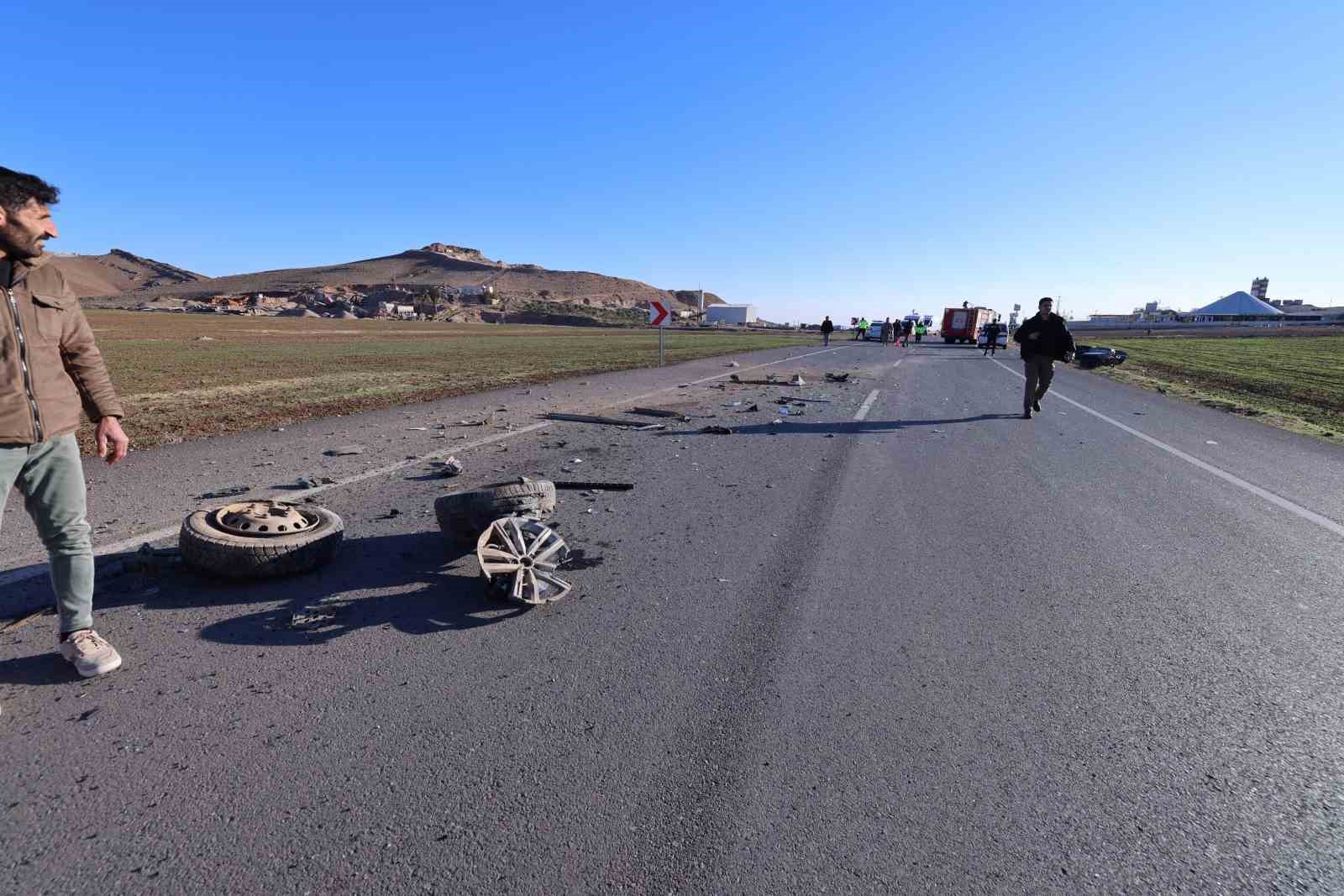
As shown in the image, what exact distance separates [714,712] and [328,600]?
2.40 meters

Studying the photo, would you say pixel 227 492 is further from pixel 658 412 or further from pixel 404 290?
pixel 404 290

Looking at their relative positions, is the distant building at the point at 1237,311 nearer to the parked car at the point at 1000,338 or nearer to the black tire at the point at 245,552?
the parked car at the point at 1000,338

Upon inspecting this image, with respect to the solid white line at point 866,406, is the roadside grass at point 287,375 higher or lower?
lower

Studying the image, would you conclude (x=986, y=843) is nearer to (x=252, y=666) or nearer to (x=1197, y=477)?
(x=252, y=666)

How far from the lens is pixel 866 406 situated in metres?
14.0

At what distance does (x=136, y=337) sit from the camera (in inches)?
1288

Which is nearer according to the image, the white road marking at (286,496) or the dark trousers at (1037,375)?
the white road marking at (286,496)

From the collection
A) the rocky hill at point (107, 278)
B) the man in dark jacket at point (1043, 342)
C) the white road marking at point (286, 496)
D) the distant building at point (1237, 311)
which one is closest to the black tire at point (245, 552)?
the white road marking at point (286, 496)

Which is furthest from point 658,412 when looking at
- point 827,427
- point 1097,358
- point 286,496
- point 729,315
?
point 729,315

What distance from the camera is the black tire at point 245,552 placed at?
425cm

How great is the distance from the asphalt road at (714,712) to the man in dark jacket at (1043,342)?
609 cm

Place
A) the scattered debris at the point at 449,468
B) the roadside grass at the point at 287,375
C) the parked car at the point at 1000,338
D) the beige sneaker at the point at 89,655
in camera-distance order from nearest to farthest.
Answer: the beige sneaker at the point at 89,655 < the scattered debris at the point at 449,468 < the roadside grass at the point at 287,375 < the parked car at the point at 1000,338

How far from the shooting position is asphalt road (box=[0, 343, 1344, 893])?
7.47 ft

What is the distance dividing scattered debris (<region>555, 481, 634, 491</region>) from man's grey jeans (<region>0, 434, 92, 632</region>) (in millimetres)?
3902
